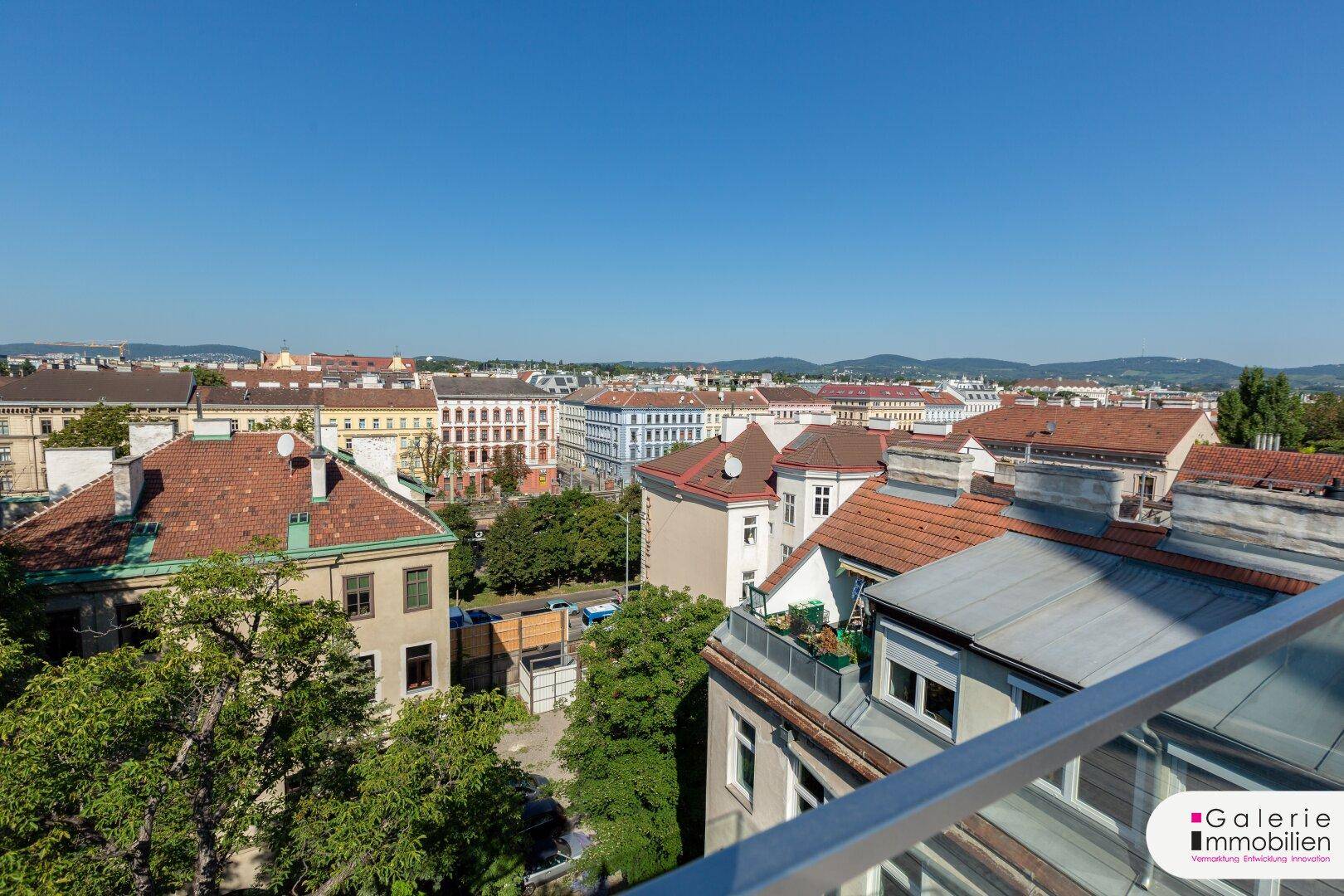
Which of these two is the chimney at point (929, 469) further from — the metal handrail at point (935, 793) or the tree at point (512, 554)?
the tree at point (512, 554)

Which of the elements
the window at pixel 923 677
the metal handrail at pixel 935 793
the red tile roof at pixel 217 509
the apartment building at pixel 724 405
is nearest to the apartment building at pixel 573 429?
the apartment building at pixel 724 405

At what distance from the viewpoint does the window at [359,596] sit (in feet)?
56.2

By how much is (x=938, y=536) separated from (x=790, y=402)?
99862 millimetres

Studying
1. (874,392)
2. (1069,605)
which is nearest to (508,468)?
(1069,605)

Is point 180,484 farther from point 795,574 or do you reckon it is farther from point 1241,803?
point 1241,803

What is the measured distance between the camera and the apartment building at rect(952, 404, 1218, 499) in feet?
117

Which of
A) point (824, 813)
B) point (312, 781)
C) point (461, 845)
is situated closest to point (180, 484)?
point (312, 781)

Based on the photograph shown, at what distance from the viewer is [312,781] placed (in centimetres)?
1021

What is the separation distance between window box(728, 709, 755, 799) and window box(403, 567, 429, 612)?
11.0 metres

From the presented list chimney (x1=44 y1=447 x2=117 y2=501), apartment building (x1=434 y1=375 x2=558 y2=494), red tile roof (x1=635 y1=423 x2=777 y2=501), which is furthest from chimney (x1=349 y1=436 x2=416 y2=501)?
apartment building (x1=434 y1=375 x2=558 y2=494)

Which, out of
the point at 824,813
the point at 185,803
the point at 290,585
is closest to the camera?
the point at 824,813

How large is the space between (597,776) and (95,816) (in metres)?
9.68

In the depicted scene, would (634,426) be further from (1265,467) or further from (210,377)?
(1265,467)

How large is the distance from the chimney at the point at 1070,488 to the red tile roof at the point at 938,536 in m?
0.32
